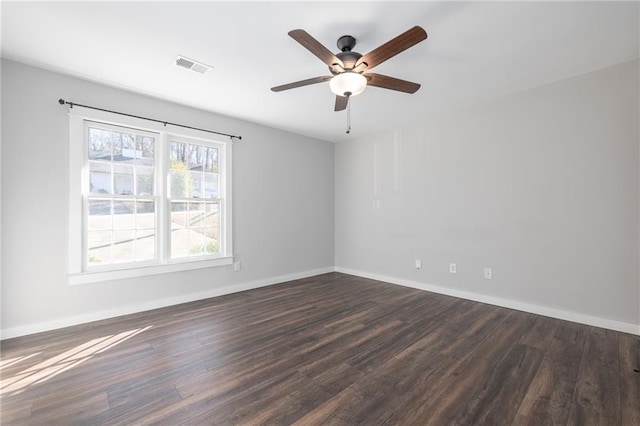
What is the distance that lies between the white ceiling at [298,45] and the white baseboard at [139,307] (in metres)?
2.40

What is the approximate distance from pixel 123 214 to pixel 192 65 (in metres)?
1.95

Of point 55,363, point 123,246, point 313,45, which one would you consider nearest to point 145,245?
point 123,246

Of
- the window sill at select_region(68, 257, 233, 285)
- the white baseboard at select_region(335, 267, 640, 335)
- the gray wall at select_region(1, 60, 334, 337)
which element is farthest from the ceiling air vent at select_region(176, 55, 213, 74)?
the white baseboard at select_region(335, 267, 640, 335)

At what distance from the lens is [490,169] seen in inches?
145

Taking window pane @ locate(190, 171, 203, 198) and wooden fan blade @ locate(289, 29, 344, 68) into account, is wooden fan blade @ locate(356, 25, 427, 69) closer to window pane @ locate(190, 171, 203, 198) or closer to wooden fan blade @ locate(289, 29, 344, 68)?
wooden fan blade @ locate(289, 29, 344, 68)

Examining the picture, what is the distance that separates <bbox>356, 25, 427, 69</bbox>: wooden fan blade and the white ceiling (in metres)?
0.29

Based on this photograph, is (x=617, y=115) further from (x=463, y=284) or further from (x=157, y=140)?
(x=157, y=140)

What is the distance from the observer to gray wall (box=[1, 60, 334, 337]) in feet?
8.82

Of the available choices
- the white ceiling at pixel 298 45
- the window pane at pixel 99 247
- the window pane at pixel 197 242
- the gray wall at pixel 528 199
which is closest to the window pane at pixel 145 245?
the window pane at pixel 99 247

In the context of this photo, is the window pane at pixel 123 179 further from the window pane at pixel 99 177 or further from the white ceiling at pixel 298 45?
Answer: the white ceiling at pixel 298 45

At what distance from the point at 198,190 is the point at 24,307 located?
2129 mm

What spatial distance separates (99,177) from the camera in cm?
321

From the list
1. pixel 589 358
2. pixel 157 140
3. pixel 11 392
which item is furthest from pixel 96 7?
pixel 589 358

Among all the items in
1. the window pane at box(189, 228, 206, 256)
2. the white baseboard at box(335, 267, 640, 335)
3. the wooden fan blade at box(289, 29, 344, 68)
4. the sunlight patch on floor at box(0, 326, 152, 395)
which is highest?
the wooden fan blade at box(289, 29, 344, 68)
